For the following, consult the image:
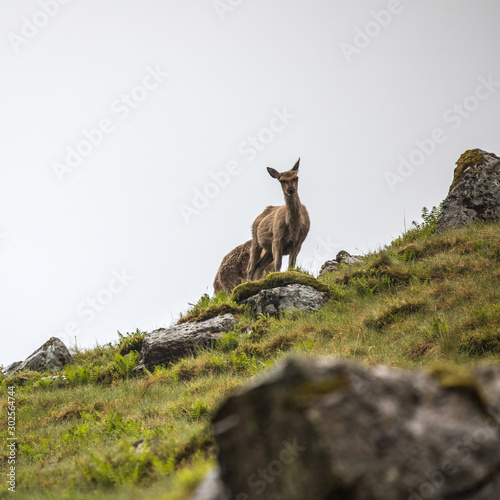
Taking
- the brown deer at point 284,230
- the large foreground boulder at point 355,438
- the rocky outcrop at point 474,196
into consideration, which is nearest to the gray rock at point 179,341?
the brown deer at point 284,230

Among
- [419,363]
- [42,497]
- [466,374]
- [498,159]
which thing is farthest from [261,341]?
[498,159]

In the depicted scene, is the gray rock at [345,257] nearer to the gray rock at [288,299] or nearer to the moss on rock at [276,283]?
the moss on rock at [276,283]

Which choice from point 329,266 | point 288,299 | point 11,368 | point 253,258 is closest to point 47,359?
point 11,368

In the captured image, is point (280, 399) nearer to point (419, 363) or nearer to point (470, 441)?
point (470, 441)

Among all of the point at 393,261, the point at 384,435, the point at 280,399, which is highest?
the point at 393,261

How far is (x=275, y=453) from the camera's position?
1.86m

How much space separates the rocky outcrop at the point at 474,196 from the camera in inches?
491

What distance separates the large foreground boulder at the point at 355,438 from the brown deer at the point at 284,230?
1212 cm

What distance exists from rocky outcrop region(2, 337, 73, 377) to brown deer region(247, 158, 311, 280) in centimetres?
671

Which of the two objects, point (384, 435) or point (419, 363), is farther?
point (419, 363)

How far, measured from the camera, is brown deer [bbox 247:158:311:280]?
14.9 metres

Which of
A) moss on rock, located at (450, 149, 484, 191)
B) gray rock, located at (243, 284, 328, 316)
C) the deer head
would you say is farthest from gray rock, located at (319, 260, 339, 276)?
moss on rock, located at (450, 149, 484, 191)

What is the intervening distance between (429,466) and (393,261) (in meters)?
9.45

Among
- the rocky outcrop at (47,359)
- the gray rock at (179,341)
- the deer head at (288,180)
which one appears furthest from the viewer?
Answer: the deer head at (288,180)
